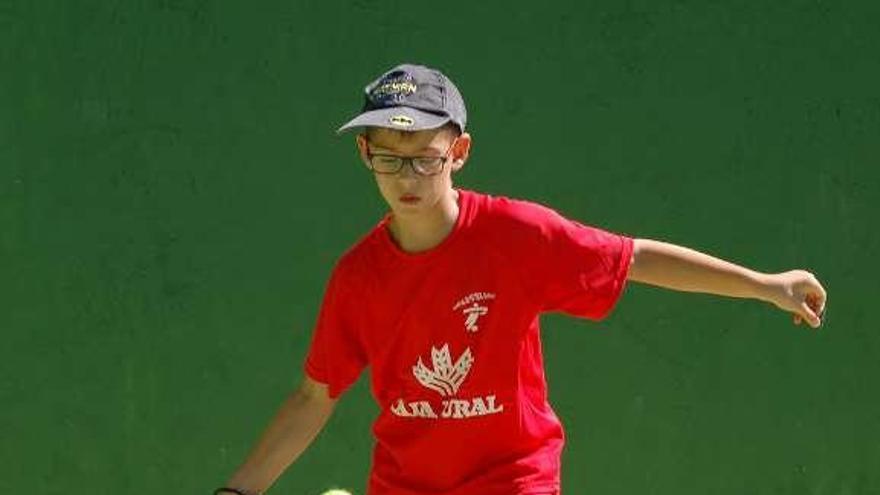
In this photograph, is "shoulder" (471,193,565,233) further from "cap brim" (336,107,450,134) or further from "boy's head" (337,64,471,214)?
"cap brim" (336,107,450,134)

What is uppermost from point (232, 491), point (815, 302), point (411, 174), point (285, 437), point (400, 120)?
point (400, 120)

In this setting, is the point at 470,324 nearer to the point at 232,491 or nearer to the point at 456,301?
the point at 456,301

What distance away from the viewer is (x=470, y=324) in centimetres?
404

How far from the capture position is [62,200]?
5523mm

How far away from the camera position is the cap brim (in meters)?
3.86

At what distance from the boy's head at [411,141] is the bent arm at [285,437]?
0.54 m

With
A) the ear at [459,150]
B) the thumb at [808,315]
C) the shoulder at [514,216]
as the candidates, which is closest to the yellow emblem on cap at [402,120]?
the ear at [459,150]

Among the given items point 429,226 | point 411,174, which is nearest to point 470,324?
point 429,226

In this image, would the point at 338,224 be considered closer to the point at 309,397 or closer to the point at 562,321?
the point at 562,321

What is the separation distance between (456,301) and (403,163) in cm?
35

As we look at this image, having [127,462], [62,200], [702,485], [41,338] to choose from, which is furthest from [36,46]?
[702,485]

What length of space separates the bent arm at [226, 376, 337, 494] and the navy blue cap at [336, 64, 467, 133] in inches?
27.0

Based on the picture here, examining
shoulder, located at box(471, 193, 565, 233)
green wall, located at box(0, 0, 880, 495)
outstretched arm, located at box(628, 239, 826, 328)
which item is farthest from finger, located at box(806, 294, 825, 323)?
green wall, located at box(0, 0, 880, 495)

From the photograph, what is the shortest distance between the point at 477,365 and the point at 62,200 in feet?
6.66
